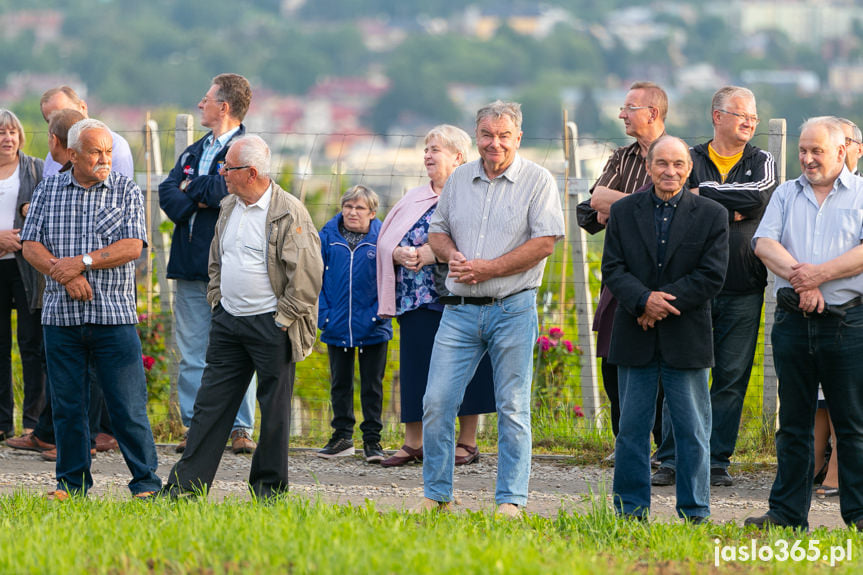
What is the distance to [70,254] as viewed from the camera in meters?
6.89

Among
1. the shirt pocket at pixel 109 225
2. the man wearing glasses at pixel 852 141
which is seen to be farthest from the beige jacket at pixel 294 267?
the man wearing glasses at pixel 852 141

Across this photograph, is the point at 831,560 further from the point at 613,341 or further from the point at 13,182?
the point at 13,182

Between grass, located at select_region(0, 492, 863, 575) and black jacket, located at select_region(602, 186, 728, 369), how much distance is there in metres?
0.86

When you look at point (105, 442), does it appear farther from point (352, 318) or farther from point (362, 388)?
point (352, 318)

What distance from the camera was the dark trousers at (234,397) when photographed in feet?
22.1

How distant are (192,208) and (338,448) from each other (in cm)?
203

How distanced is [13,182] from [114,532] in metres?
4.03

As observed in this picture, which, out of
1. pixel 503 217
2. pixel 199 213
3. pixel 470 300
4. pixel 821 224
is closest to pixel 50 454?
pixel 199 213

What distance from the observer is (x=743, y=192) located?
7312mm

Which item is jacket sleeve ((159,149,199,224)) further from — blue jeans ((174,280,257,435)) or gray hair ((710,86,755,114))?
gray hair ((710,86,755,114))

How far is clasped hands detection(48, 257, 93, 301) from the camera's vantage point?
6.80 meters

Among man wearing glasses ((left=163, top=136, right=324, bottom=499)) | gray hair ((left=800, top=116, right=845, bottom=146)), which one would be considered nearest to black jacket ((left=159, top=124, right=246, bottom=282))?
man wearing glasses ((left=163, top=136, right=324, bottom=499))

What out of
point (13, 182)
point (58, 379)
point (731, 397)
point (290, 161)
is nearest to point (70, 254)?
point (58, 379)

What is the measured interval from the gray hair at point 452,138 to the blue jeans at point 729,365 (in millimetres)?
1949
